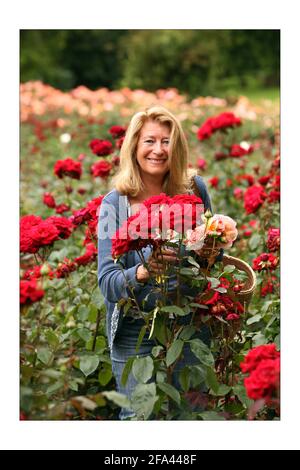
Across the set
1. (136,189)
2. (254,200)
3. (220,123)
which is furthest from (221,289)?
(220,123)

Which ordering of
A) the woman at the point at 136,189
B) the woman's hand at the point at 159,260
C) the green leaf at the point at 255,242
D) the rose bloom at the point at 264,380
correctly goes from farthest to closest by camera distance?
the green leaf at the point at 255,242 < the woman at the point at 136,189 < the woman's hand at the point at 159,260 < the rose bloom at the point at 264,380

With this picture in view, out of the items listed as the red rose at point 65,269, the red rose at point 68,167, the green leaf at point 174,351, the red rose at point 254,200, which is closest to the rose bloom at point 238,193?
the red rose at point 254,200

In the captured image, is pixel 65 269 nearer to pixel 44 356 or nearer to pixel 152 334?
pixel 44 356

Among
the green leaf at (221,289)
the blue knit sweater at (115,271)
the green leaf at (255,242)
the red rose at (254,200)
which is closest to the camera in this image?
the green leaf at (221,289)

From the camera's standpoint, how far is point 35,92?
30.4ft

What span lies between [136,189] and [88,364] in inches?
25.4

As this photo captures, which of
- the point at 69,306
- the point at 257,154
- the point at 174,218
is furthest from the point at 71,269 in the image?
the point at 257,154

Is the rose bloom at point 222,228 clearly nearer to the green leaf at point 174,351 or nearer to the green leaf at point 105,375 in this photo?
the green leaf at point 174,351

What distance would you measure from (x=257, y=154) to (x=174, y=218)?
5.36 meters

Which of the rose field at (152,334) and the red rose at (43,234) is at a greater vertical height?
the red rose at (43,234)

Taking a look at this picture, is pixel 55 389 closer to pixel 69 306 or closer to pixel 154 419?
pixel 154 419

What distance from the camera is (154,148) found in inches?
97.3

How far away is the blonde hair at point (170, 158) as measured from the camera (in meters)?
2.46
